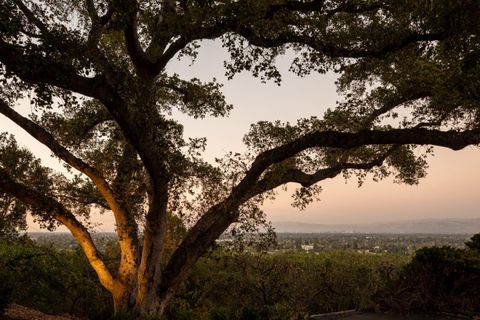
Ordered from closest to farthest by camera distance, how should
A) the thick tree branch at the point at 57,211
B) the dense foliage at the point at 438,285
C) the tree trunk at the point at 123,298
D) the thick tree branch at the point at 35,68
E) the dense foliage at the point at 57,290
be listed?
the thick tree branch at the point at 35,68, the thick tree branch at the point at 57,211, the dense foliage at the point at 438,285, the tree trunk at the point at 123,298, the dense foliage at the point at 57,290

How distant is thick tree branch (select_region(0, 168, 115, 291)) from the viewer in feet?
36.7

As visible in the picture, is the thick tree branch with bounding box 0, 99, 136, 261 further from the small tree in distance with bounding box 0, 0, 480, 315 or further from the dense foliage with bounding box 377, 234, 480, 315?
the dense foliage with bounding box 377, 234, 480, 315

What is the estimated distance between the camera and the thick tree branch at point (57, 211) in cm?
1120

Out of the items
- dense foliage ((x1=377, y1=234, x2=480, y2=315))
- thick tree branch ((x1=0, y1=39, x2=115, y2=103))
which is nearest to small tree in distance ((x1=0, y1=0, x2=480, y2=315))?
thick tree branch ((x1=0, y1=39, x2=115, y2=103))

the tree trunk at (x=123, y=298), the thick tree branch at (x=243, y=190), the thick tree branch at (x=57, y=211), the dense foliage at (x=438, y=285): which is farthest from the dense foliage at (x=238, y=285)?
the dense foliage at (x=438, y=285)

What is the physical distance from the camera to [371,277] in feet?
93.9

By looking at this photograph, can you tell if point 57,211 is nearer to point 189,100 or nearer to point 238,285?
point 189,100

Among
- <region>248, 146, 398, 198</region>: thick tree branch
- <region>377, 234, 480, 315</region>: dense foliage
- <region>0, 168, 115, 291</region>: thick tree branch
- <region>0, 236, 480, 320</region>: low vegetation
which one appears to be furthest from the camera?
<region>248, 146, 398, 198</region>: thick tree branch

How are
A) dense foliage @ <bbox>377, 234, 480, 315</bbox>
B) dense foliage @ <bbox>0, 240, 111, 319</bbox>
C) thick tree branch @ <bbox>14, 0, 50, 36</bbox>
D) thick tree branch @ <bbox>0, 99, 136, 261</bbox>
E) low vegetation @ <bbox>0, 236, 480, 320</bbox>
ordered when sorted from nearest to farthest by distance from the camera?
1. thick tree branch @ <bbox>14, 0, 50, 36</bbox>
2. thick tree branch @ <bbox>0, 99, 136, 261</bbox>
3. dense foliage @ <bbox>377, 234, 480, 315</bbox>
4. low vegetation @ <bbox>0, 236, 480, 320</bbox>
5. dense foliage @ <bbox>0, 240, 111, 319</bbox>

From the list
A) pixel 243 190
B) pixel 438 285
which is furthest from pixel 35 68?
pixel 438 285

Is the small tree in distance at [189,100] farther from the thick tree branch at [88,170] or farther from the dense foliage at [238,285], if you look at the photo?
the dense foliage at [238,285]

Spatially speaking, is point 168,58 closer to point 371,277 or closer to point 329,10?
point 329,10

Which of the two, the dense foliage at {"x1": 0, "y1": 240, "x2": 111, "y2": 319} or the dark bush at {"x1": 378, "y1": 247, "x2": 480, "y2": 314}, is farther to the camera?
the dense foliage at {"x1": 0, "y1": 240, "x2": 111, "y2": 319}

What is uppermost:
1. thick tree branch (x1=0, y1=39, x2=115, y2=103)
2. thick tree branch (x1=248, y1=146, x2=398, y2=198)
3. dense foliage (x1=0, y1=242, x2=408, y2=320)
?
thick tree branch (x1=0, y1=39, x2=115, y2=103)
